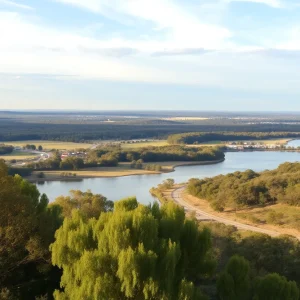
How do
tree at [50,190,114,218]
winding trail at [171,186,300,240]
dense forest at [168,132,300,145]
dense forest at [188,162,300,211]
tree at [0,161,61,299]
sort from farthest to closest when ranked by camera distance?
dense forest at [168,132,300,145] < dense forest at [188,162,300,211] < winding trail at [171,186,300,240] < tree at [50,190,114,218] < tree at [0,161,61,299]

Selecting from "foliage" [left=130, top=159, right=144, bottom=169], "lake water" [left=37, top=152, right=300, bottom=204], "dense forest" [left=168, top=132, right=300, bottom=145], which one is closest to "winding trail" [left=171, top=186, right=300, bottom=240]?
"lake water" [left=37, top=152, right=300, bottom=204]

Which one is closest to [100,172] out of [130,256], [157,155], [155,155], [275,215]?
[155,155]

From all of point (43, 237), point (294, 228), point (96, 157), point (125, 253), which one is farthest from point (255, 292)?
point (96, 157)

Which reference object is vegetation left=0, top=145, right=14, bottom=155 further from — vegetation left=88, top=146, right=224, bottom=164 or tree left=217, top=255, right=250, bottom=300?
tree left=217, top=255, right=250, bottom=300

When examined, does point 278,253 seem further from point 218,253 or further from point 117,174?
point 117,174

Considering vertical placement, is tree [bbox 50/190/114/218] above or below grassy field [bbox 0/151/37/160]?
above

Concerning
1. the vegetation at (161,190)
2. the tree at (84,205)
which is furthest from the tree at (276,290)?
the vegetation at (161,190)

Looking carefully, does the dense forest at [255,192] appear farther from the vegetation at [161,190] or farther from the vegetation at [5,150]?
the vegetation at [5,150]

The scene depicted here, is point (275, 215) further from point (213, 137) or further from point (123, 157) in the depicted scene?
point (213, 137)
